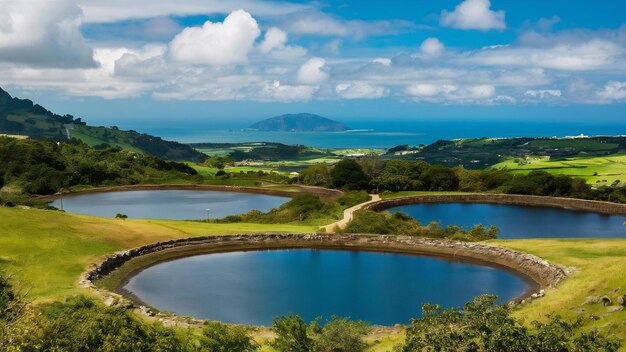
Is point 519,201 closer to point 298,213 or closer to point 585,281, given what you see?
point 298,213

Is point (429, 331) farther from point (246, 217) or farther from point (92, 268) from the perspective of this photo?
point (246, 217)

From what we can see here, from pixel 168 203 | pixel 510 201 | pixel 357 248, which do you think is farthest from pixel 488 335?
pixel 510 201

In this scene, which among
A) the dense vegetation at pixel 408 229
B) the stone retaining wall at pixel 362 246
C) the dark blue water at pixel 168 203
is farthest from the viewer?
the dark blue water at pixel 168 203

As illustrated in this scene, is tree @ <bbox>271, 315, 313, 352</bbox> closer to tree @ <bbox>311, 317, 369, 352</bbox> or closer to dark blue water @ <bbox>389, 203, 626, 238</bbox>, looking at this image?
tree @ <bbox>311, 317, 369, 352</bbox>

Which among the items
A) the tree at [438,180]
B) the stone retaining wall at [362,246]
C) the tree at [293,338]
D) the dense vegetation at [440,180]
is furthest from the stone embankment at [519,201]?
the tree at [293,338]

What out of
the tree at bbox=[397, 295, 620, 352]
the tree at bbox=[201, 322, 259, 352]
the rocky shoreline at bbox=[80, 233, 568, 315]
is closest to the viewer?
the tree at bbox=[397, 295, 620, 352]

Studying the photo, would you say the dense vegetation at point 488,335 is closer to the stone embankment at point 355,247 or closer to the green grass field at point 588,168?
the stone embankment at point 355,247

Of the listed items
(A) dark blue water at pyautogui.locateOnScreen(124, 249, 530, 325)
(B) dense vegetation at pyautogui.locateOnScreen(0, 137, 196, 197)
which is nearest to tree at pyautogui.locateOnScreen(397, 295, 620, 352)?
(A) dark blue water at pyautogui.locateOnScreen(124, 249, 530, 325)
